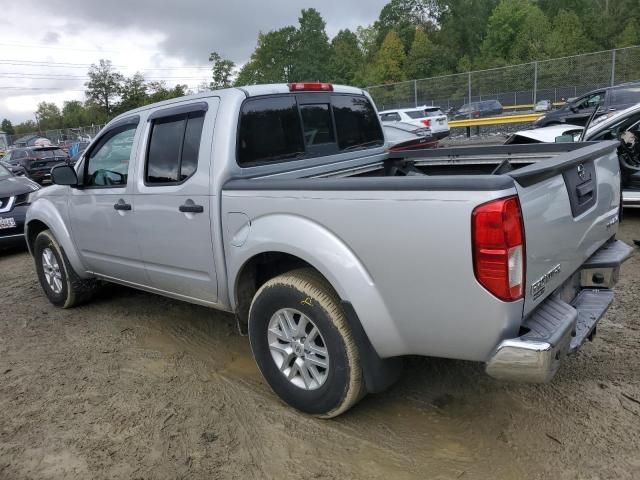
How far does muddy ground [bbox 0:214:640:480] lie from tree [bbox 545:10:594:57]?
56.7m

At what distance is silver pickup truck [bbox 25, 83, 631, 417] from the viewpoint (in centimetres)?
231

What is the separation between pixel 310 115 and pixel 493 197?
2.10 metres

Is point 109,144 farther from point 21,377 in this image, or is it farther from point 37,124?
point 37,124

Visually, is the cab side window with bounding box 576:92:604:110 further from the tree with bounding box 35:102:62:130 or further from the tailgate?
the tree with bounding box 35:102:62:130

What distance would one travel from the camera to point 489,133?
902 inches

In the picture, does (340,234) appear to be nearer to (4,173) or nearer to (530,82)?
(4,173)

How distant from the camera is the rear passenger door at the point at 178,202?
3.46 m

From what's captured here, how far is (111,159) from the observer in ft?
14.4

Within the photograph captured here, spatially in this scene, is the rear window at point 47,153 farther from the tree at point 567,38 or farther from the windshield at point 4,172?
the tree at point 567,38

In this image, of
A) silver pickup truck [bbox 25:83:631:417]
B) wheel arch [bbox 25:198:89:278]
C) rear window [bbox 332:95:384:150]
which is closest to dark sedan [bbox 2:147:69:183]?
wheel arch [bbox 25:198:89:278]

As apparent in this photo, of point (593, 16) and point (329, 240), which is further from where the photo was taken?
point (593, 16)

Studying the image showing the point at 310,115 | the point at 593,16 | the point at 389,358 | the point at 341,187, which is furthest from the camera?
the point at 593,16

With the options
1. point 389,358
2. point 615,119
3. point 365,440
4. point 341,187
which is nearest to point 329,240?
point 341,187

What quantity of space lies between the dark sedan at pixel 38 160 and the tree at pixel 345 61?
58412 millimetres
